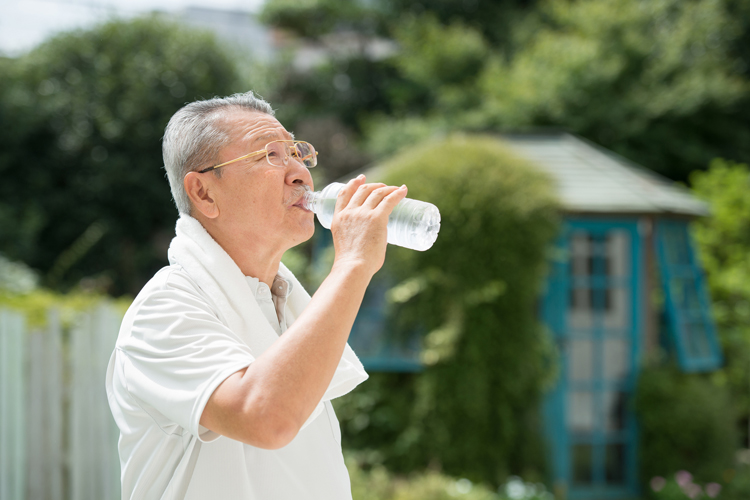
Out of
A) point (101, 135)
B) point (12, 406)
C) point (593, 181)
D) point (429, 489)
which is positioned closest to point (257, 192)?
point (12, 406)

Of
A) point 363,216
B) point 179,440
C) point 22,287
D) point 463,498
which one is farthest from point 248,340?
point 22,287

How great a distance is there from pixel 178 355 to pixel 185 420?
0.35ft

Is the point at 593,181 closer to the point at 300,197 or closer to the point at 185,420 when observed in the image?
the point at 300,197

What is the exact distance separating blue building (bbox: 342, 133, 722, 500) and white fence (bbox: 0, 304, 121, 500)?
307 cm

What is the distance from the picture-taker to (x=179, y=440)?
48.0 inches

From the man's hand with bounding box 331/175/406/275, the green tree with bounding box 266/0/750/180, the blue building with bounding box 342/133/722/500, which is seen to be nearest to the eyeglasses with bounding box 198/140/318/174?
the man's hand with bounding box 331/175/406/275

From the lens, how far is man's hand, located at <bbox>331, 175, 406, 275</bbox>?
1.14 metres

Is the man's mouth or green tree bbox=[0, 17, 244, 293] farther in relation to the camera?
green tree bbox=[0, 17, 244, 293]

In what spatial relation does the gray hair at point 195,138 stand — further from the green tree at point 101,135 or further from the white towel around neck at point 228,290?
the green tree at point 101,135

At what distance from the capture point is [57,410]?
3678mm

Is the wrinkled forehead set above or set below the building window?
above

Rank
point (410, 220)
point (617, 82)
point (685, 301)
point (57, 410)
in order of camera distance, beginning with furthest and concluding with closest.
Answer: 1. point (617, 82)
2. point (685, 301)
3. point (57, 410)
4. point (410, 220)

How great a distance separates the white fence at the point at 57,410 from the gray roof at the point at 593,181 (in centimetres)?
427

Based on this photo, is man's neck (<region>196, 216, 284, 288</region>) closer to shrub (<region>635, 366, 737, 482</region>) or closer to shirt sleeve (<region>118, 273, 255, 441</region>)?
shirt sleeve (<region>118, 273, 255, 441</region>)
